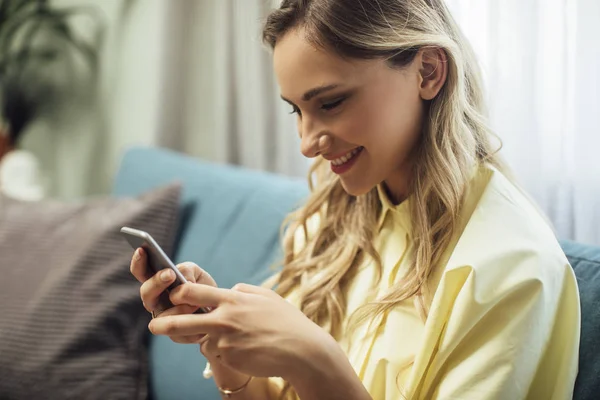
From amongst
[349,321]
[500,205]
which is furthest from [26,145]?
[500,205]

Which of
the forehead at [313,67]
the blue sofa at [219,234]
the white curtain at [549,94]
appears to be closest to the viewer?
the forehead at [313,67]

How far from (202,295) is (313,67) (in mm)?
339

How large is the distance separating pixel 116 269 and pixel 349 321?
2.30 feet

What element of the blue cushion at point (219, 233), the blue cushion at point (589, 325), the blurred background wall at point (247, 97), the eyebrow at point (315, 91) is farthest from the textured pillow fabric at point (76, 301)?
the blue cushion at point (589, 325)

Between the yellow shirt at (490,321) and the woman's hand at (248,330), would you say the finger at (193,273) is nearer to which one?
the woman's hand at (248,330)

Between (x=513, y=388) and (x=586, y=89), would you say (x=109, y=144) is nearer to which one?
(x=586, y=89)

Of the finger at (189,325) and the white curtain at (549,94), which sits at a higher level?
the white curtain at (549,94)

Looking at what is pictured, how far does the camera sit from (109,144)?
2752 mm

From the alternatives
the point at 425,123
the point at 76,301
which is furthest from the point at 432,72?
the point at 76,301

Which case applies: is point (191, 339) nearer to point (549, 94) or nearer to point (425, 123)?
point (425, 123)

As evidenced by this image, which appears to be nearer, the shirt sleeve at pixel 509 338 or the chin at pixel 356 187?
the shirt sleeve at pixel 509 338

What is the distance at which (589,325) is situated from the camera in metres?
1.03

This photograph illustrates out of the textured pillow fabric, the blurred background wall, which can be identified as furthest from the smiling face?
the textured pillow fabric

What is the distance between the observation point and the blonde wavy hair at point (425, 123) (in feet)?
3.41
